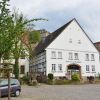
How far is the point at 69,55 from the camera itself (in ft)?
212

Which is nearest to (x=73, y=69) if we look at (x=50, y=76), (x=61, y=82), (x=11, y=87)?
(x=50, y=76)

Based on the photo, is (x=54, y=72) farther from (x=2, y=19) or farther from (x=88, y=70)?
(x=2, y=19)

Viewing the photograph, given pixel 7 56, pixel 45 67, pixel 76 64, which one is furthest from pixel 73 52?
pixel 7 56

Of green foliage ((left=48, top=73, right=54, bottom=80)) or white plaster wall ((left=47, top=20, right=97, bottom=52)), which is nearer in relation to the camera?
green foliage ((left=48, top=73, right=54, bottom=80))

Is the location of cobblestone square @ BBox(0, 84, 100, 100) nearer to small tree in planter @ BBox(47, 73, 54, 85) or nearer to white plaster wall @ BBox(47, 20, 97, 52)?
small tree in planter @ BBox(47, 73, 54, 85)

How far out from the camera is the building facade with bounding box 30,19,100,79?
62500 millimetres

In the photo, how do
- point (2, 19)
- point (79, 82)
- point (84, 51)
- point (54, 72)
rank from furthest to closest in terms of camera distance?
point (84, 51)
point (54, 72)
point (79, 82)
point (2, 19)

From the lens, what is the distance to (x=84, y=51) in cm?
6619

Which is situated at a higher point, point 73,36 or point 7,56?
point 73,36

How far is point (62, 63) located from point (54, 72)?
8.03ft

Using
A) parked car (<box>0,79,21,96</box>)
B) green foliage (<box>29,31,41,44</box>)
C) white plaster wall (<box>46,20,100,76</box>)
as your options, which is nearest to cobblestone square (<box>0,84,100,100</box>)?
parked car (<box>0,79,21,96</box>)

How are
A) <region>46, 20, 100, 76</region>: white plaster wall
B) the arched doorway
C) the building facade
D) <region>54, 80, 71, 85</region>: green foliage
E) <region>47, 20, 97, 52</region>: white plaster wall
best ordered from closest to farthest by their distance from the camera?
<region>54, 80, 71, 85</region>: green foliage < the building facade < <region>46, 20, 100, 76</region>: white plaster wall < <region>47, 20, 97, 52</region>: white plaster wall < the arched doorway

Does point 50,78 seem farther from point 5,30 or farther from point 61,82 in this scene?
point 5,30

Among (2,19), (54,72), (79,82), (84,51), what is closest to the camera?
(2,19)
